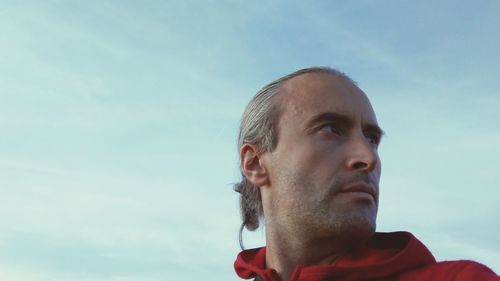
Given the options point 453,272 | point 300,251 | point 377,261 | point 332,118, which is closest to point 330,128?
point 332,118

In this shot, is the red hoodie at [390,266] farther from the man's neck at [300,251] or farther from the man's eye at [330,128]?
the man's eye at [330,128]

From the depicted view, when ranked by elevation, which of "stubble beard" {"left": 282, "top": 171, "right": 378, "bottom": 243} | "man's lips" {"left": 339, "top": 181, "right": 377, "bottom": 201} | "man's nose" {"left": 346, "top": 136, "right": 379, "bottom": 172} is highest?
"man's nose" {"left": 346, "top": 136, "right": 379, "bottom": 172}

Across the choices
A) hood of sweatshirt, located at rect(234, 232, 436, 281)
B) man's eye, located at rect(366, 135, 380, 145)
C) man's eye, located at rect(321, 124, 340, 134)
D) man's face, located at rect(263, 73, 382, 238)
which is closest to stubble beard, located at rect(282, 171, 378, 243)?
man's face, located at rect(263, 73, 382, 238)

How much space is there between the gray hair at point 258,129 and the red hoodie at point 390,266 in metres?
1.11

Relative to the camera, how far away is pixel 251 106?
5652mm

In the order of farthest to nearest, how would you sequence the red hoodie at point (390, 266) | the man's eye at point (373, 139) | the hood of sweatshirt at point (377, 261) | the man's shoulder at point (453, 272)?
the man's eye at point (373, 139) → the hood of sweatshirt at point (377, 261) → the red hoodie at point (390, 266) → the man's shoulder at point (453, 272)

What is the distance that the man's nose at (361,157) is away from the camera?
4.52m

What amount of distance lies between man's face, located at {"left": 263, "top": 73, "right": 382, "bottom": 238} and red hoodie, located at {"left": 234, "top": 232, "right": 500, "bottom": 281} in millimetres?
179

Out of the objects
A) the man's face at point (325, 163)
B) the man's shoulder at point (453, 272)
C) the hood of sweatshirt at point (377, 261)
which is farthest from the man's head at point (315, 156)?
the man's shoulder at point (453, 272)

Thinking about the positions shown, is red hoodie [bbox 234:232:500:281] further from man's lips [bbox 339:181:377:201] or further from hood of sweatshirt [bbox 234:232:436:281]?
man's lips [bbox 339:181:377:201]

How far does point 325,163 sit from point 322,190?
205mm

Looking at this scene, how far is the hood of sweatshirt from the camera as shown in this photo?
4152mm

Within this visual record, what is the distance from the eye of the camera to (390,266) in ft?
13.6

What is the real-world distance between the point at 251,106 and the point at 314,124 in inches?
39.7
